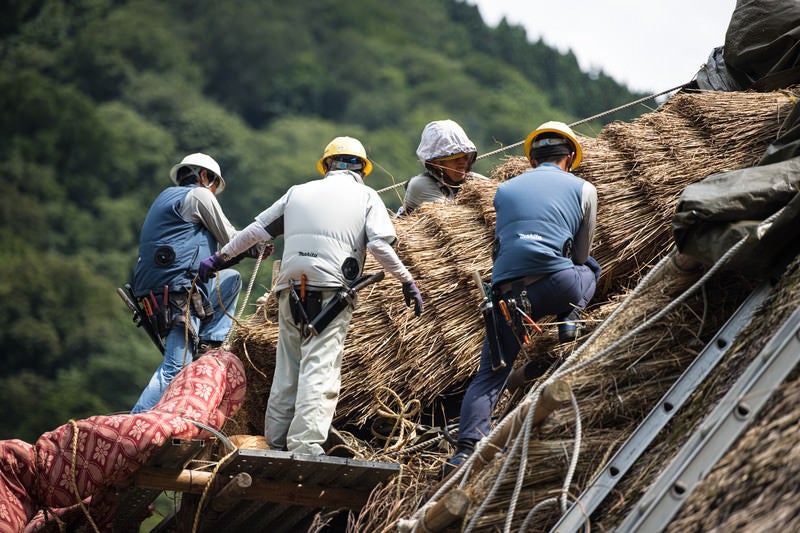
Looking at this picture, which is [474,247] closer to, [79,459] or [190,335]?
[190,335]

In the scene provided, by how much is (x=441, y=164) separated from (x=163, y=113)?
57791mm

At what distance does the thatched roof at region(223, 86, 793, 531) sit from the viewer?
4316 mm

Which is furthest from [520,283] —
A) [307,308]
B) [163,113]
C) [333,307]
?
[163,113]

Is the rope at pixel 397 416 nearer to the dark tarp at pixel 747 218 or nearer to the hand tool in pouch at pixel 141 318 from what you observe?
the hand tool in pouch at pixel 141 318

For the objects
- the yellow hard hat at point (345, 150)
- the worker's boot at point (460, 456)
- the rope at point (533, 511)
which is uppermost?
the yellow hard hat at point (345, 150)

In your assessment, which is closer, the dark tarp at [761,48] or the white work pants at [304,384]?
the white work pants at [304,384]

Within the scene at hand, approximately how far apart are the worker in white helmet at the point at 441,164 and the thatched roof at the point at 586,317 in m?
0.25

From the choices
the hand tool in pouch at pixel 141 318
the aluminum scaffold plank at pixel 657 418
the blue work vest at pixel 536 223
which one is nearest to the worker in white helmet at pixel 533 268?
the blue work vest at pixel 536 223

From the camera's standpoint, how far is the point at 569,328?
5.38 m

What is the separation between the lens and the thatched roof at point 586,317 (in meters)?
4.32

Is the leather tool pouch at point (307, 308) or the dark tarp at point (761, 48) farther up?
the dark tarp at point (761, 48)

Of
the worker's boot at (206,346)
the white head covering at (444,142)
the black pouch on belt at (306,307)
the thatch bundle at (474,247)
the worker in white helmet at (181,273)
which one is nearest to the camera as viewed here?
the black pouch on belt at (306,307)

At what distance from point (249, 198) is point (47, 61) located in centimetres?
1855

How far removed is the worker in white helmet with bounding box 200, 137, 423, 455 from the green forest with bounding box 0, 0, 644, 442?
3273 cm
